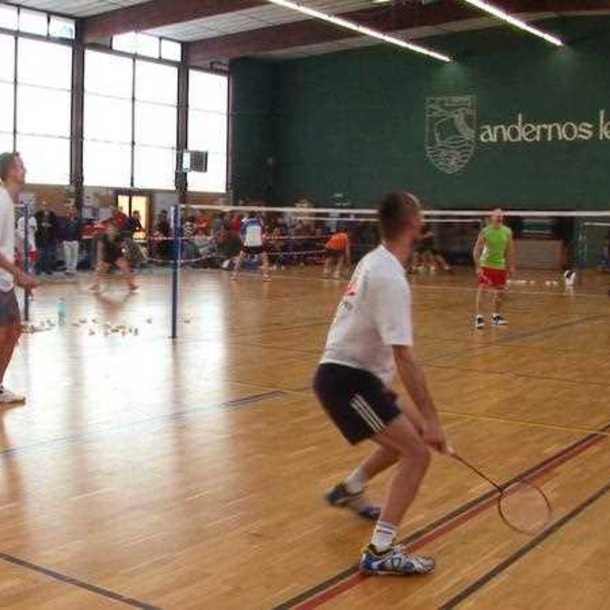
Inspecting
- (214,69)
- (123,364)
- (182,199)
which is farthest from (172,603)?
(214,69)

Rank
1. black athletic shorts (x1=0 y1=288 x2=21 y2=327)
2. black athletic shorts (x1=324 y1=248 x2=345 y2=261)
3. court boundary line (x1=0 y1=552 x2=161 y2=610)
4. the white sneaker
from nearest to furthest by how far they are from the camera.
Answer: court boundary line (x1=0 y1=552 x2=161 y2=610), black athletic shorts (x1=0 y1=288 x2=21 y2=327), the white sneaker, black athletic shorts (x1=324 y1=248 x2=345 y2=261)

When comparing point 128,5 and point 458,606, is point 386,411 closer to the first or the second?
point 458,606

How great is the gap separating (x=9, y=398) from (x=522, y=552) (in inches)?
185

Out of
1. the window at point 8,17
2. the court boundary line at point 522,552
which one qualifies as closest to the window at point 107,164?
the window at point 8,17

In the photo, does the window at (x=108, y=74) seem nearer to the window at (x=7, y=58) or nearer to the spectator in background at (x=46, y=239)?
the window at (x=7, y=58)

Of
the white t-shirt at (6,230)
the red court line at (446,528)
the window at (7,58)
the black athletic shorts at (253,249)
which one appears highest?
the window at (7,58)

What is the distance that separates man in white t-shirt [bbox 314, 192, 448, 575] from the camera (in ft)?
12.7

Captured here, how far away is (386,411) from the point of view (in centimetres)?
404

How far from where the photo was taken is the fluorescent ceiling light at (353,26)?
24.7 meters

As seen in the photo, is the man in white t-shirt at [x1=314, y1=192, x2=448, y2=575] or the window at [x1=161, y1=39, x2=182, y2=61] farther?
the window at [x1=161, y1=39, x2=182, y2=61]

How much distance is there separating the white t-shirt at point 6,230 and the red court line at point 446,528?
370 centimetres

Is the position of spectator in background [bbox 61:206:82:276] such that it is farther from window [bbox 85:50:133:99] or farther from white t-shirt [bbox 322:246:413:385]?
white t-shirt [bbox 322:246:413:385]

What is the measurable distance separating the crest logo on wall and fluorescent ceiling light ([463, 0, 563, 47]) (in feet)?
11.4

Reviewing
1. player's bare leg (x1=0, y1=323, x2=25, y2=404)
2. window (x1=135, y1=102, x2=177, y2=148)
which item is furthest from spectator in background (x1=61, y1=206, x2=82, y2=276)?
player's bare leg (x1=0, y1=323, x2=25, y2=404)
